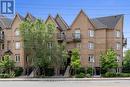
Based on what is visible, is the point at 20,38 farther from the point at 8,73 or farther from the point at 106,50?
the point at 106,50

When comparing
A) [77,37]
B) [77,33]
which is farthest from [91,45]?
[77,33]

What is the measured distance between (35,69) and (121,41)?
1861 cm

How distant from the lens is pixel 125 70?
7456 centimetres

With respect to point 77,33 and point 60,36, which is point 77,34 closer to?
point 77,33

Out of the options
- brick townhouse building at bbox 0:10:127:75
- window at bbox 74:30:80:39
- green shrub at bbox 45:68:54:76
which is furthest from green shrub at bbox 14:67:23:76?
window at bbox 74:30:80:39

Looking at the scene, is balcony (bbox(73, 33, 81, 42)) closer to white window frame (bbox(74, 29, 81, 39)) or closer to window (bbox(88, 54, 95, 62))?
white window frame (bbox(74, 29, 81, 39))

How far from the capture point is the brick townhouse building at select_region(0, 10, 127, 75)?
73125mm

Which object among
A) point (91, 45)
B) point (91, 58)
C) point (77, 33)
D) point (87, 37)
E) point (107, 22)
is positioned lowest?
point (91, 58)

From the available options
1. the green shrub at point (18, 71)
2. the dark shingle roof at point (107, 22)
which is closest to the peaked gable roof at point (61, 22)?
the dark shingle roof at point (107, 22)

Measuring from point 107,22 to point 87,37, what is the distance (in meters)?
5.40

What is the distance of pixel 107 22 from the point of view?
74.6 m

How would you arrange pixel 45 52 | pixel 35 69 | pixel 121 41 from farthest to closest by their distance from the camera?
pixel 121 41, pixel 35 69, pixel 45 52

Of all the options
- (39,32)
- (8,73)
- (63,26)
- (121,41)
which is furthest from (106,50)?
(8,73)

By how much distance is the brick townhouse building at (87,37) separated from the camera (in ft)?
240
